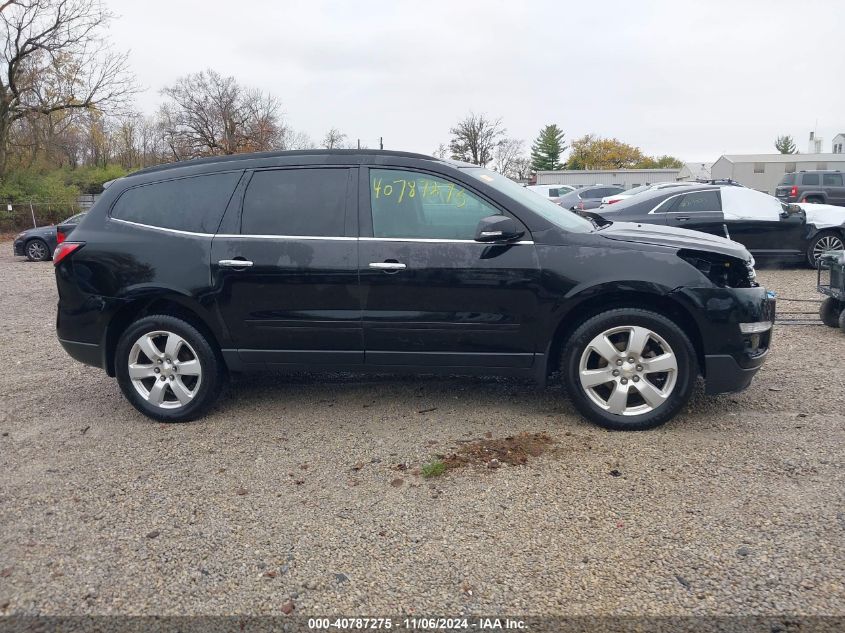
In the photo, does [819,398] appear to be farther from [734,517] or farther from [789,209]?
[789,209]

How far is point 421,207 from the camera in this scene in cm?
451

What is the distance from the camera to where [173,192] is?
15.9ft

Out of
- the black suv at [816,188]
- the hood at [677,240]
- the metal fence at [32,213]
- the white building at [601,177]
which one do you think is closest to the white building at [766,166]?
the white building at [601,177]

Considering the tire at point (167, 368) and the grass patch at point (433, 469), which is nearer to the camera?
the grass patch at point (433, 469)

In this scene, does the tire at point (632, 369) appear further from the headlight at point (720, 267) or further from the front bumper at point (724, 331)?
the headlight at point (720, 267)

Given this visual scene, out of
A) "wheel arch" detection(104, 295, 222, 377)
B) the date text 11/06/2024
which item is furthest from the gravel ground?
"wheel arch" detection(104, 295, 222, 377)

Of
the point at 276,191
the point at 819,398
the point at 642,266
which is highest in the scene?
the point at 276,191

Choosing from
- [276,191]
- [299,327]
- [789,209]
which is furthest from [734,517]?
[789,209]

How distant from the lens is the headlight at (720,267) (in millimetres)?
4301

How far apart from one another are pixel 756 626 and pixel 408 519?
60.8 inches

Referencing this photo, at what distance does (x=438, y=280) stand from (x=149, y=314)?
2080 millimetres

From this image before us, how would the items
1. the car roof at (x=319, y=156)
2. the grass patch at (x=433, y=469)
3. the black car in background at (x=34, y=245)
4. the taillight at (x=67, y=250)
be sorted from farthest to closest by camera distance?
1. the black car in background at (x=34, y=245)
2. the taillight at (x=67, y=250)
3. the car roof at (x=319, y=156)
4. the grass patch at (x=433, y=469)

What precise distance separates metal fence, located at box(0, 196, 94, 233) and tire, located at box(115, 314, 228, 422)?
2793 cm

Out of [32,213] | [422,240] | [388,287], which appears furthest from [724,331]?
[32,213]
